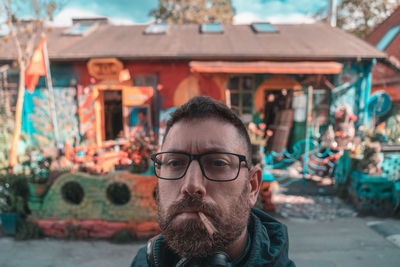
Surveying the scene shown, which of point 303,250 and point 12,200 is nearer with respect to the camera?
point 303,250

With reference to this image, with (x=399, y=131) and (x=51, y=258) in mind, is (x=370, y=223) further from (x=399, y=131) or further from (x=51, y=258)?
(x=51, y=258)

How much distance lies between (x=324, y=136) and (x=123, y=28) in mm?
9006

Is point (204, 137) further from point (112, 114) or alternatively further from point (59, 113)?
point (112, 114)

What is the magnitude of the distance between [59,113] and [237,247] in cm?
869

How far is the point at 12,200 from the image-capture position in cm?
412

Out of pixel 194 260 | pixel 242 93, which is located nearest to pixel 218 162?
pixel 194 260

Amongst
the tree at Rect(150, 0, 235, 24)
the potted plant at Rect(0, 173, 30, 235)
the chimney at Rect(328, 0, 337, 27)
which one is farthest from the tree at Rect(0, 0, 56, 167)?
the tree at Rect(150, 0, 235, 24)

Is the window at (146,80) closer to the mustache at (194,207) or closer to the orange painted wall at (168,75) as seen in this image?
the orange painted wall at (168,75)

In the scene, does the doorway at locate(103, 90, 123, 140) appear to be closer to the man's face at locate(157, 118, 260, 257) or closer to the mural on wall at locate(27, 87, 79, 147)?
the mural on wall at locate(27, 87, 79, 147)

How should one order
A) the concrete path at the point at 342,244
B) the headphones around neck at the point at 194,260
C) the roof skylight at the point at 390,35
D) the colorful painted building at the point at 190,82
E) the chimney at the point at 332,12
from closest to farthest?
the headphones around neck at the point at 194,260, the concrete path at the point at 342,244, the roof skylight at the point at 390,35, the colorful painted building at the point at 190,82, the chimney at the point at 332,12

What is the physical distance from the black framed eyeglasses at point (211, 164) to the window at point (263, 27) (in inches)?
383

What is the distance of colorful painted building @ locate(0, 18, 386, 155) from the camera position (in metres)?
7.76

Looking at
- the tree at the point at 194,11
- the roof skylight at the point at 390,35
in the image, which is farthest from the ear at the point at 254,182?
the tree at the point at 194,11

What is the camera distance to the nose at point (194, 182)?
3.51 ft
